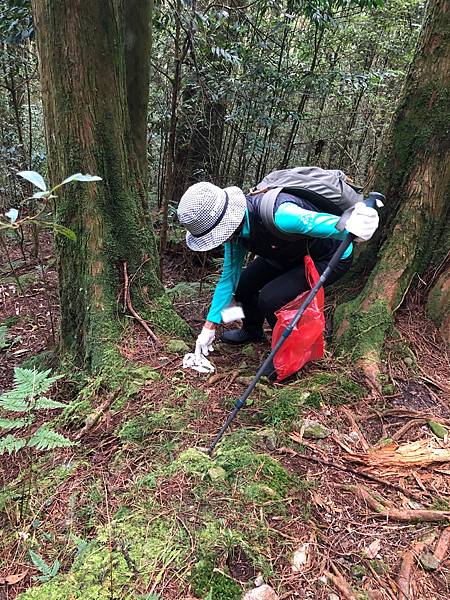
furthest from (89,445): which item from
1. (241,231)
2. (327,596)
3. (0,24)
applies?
(0,24)

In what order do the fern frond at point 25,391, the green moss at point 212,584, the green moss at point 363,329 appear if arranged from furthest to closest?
the green moss at point 363,329 < the fern frond at point 25,391 < the green moss at point 212,584

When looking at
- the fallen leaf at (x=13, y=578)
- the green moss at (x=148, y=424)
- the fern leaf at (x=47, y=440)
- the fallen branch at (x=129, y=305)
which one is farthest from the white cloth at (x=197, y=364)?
the fallen leaf at (x=13, y=578)

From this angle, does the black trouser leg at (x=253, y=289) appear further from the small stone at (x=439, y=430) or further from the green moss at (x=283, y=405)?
the small stone at (x=439, y=430)

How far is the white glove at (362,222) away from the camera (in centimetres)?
244

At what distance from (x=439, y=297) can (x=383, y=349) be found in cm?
69

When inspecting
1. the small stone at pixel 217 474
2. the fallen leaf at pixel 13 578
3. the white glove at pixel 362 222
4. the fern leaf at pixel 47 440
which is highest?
the white glove at pixel 362 222

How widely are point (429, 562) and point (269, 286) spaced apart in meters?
1.92

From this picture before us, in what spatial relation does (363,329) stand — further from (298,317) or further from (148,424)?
(148,424)

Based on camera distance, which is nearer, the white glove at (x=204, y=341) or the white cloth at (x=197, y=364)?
the white cloth at (x=197, y=364)

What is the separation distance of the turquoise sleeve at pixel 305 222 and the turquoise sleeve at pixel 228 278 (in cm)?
63

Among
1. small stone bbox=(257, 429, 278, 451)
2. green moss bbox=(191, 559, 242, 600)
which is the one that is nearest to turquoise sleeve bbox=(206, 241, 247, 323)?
small stone bbox=(257, 429, 278, 451)

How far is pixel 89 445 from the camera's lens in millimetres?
2449

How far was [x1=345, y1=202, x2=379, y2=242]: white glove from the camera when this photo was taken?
244cm

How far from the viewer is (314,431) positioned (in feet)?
8.27
